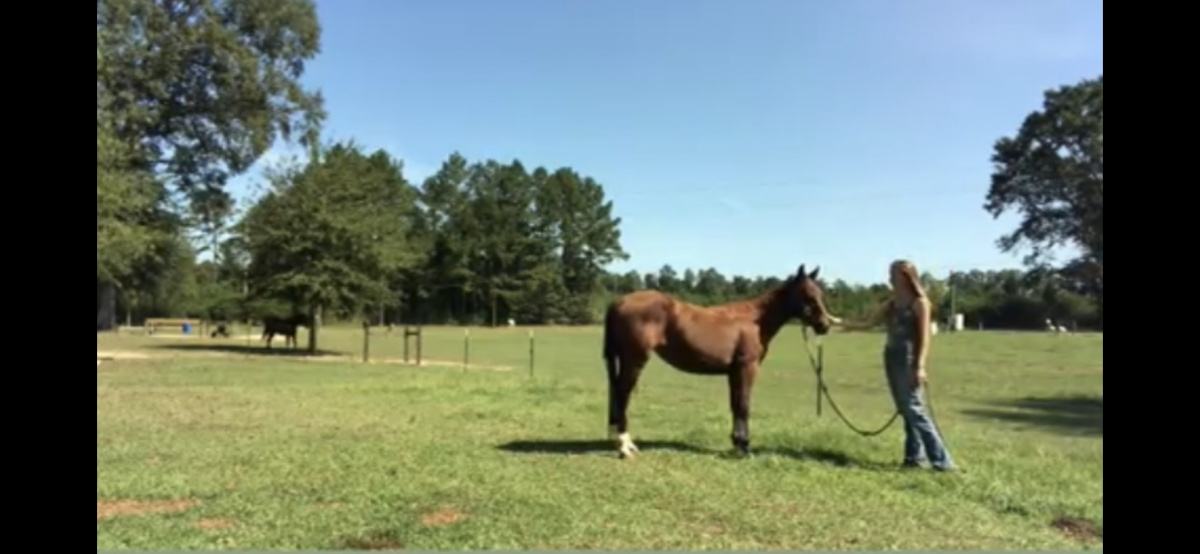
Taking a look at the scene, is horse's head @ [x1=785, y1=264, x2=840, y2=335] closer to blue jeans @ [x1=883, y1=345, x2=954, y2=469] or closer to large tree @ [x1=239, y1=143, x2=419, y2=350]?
blue jeans @ [x1=883, y1=345, x2=954, y2=469]

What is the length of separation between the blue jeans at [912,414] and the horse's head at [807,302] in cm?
70

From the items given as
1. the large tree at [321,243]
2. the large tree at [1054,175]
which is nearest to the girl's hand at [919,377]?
the large tree at [321,243]

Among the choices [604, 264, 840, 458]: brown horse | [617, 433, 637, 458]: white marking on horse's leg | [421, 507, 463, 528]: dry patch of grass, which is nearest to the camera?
[421, 507, 463, 528]: dry patch of grass

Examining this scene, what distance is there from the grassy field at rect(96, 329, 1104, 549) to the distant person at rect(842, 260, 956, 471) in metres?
0.27

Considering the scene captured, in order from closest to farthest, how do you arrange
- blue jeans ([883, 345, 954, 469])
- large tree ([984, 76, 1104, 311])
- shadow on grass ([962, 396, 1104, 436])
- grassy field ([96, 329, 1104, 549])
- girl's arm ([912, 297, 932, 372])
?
grassy field ([96, 329, 1104, 549]) → blue jeans ([883, 345, 954, 469]) → girl's arm ([912, 297, 932, 372]) → shadow on grass ([962, 396, 1104, 436]) → large tree ([984, 76, 1104, 311])

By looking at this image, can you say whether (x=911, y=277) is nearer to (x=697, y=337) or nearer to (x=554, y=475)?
(x=697, y=337)

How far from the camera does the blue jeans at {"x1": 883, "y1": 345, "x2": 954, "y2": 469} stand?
298 inches

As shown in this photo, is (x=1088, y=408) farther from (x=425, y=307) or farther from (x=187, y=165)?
(x=425, y=307)

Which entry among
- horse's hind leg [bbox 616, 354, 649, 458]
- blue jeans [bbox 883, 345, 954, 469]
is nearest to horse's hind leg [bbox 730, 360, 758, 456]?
horse's hind leg [bbox 616, 354, 649, 458]

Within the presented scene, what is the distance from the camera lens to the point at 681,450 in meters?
8.41

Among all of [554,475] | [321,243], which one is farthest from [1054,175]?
[554,475]

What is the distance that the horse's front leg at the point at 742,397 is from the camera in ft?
26.5
